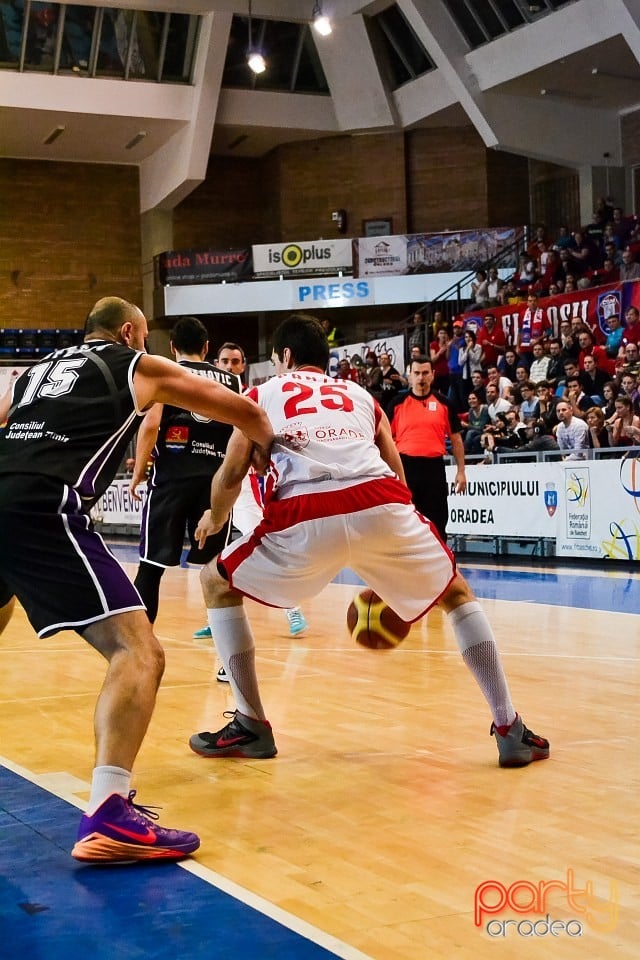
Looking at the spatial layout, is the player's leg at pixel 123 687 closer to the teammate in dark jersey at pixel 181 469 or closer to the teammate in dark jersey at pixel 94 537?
the teammate in dark jersey at pixel 94 537

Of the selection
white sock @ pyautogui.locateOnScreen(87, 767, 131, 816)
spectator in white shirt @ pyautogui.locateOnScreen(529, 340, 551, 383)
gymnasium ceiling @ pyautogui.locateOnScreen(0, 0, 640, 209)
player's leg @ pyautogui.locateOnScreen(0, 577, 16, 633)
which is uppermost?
gymnasium ceiling @ pyautogui.locateOnScreen(0, 0, 640, 209)

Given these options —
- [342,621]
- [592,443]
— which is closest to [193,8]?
[592,443]

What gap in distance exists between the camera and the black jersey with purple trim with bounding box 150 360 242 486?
22.4 feet

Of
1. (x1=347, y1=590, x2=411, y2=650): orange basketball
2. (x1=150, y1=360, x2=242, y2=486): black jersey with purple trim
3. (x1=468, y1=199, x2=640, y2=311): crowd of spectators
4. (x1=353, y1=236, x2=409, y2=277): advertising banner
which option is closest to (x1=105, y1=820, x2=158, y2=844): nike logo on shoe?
(x1=347, y1=590, x2=411, y2=650): orange basketball

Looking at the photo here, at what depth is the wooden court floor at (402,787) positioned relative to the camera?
2.90 metres

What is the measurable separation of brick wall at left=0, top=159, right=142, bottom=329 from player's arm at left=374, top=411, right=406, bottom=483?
2859cm

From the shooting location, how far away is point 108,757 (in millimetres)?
3484

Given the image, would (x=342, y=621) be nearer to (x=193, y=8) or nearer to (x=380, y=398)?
(x=380, y=398)

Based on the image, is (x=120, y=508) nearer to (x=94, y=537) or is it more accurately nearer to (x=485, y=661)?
(x=485, y=661)

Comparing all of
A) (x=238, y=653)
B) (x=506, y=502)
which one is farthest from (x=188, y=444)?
(x=506, y=502)

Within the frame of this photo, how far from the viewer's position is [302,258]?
29.5 metres

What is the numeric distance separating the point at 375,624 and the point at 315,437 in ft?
2.84

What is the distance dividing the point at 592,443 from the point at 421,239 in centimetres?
1486

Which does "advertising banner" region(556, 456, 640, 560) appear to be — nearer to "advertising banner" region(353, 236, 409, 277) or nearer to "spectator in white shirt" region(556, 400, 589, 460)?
"spectator in white shirt" region(556, 400, 589, 460)
